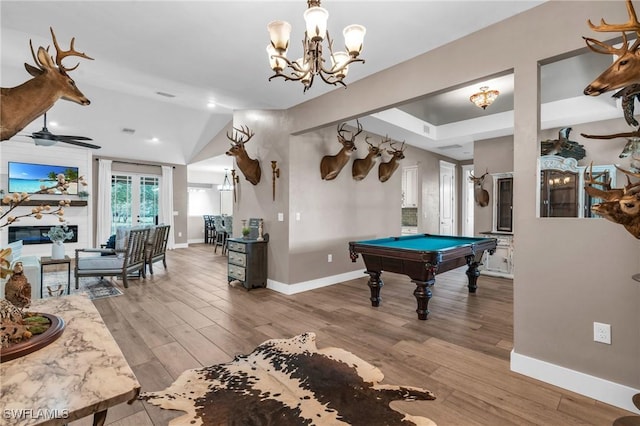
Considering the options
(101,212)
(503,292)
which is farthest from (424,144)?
(101,212)

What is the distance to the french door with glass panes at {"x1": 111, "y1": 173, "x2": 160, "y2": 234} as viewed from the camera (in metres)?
8.76

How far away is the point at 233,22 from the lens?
2684 mm

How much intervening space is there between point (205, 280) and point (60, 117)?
Answer: 494 centimetres

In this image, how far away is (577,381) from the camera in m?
2.17

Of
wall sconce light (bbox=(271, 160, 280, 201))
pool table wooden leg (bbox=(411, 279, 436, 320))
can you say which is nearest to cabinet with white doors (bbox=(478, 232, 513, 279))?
pool table wooden leg (bbox=(411, 279, 436, 320))

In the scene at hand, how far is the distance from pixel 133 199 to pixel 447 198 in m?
8.99

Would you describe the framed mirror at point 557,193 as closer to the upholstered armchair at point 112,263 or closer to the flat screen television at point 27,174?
the upholstered armchair at point 112,263

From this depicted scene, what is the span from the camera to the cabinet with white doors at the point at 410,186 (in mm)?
7715

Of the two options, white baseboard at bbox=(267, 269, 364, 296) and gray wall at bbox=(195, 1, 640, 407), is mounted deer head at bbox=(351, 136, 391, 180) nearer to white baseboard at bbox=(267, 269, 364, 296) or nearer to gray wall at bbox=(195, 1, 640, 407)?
white baseboard at bbox=(267, 269, 364, 296)

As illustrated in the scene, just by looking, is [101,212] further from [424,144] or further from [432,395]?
[432,395]

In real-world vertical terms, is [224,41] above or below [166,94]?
below

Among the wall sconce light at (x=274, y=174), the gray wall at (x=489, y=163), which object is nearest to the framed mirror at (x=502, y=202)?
the gray wall at (x=489, y=163)

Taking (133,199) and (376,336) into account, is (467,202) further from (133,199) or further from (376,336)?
(133,199)

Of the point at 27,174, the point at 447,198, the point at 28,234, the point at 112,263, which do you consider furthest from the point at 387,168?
the point at 28,234
